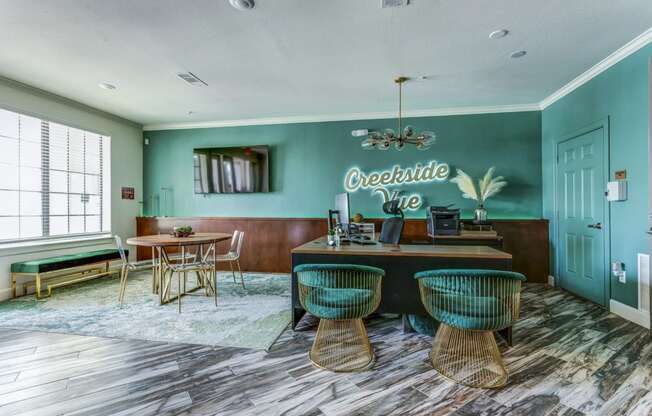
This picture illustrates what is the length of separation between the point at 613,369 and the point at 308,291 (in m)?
2.27

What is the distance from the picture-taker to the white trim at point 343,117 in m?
4.95

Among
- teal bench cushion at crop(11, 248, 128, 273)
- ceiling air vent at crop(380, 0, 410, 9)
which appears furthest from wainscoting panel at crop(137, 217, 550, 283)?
ceiling air vent at crop(380, 0, 410, 9)

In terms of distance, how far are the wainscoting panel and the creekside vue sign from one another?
41 cm

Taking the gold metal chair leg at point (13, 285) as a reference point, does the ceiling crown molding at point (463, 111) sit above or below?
above

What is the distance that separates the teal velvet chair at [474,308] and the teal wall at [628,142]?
210 cm

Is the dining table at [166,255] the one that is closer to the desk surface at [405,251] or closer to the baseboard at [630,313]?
the desk surface at [405,251]

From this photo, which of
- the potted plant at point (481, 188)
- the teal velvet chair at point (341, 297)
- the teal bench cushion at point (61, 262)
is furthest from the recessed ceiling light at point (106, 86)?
the potted plant at point (481, 188)

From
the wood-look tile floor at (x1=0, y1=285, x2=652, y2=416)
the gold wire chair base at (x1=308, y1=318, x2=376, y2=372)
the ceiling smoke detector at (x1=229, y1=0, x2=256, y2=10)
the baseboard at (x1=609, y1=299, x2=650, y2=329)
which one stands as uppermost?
Answer: the ceiling smoke detector at (x1=229, y1=0, x2=256, y2=10)

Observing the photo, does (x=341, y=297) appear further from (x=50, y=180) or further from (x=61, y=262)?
(x=50, y=180)

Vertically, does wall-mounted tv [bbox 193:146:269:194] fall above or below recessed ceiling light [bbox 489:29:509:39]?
below

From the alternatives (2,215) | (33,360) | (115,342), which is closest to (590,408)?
(115,342)

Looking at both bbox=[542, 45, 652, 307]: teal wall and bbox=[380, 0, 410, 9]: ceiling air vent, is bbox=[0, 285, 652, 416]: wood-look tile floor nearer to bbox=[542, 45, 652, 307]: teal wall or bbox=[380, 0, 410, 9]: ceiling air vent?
bbox=[542, 45, 652, 307]: teal wall

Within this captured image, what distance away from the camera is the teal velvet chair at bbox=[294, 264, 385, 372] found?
7.13ft

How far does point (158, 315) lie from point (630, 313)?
4.94m
